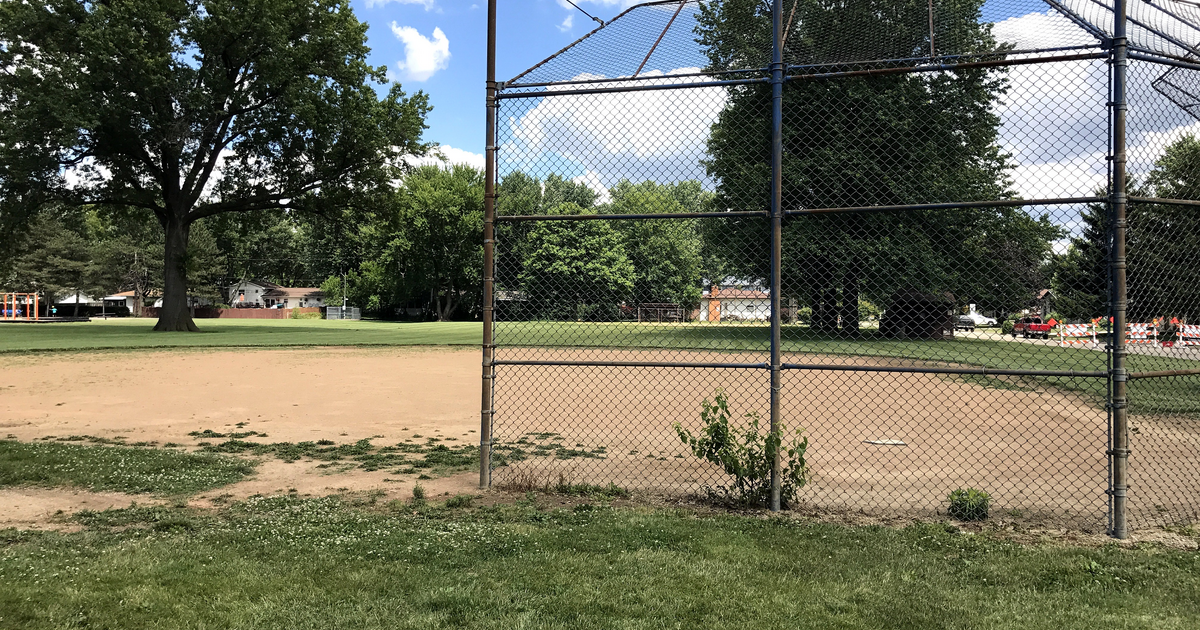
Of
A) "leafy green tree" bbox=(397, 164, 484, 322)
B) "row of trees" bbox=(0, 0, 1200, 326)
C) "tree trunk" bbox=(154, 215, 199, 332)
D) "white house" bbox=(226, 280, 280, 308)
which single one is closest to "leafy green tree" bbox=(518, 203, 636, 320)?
"row of trees" bbox=(0, 0, 1200, 326)

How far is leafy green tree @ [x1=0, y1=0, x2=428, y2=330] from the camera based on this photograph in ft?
104

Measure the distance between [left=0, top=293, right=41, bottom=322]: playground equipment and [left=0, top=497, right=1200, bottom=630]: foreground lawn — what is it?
67.3 meters

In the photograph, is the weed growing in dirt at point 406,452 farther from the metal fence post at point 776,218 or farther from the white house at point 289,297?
the white house at point 289,297

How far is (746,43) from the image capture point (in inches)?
427

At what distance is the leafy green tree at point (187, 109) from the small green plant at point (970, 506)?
34.5 meters

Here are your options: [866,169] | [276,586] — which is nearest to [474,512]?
[276,586]

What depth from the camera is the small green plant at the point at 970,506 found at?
554 cm

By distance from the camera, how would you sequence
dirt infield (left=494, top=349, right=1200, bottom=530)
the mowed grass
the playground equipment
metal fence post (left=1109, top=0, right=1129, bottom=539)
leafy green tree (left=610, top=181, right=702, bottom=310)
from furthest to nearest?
the playground equipment → leafy green tree (left=610, top=181, right=702, bottom=310) → the mowed grass → dirt infield (left=494, top=349, right=1200, bottom=530) → metal fence post (left=1109, top=0, right=1129, bottom=539)

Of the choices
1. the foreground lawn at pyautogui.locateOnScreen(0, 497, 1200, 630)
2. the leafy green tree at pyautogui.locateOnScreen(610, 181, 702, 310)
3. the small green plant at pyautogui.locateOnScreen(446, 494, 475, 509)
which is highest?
the leafy green tree at pyautogui.locateOnScreen(610, 181, 702, 310)

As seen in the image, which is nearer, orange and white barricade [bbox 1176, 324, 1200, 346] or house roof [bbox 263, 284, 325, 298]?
orange and white barricade [bbox 1176, 324, 1200, 346]

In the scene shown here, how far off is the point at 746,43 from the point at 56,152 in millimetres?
34526

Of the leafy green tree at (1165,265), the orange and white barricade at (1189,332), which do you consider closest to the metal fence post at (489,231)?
the leafy green tree at (1165,265)

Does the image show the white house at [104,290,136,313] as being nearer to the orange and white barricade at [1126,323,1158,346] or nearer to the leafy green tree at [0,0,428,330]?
the leafy green tree at [0,0,428,330]

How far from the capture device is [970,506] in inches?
218
